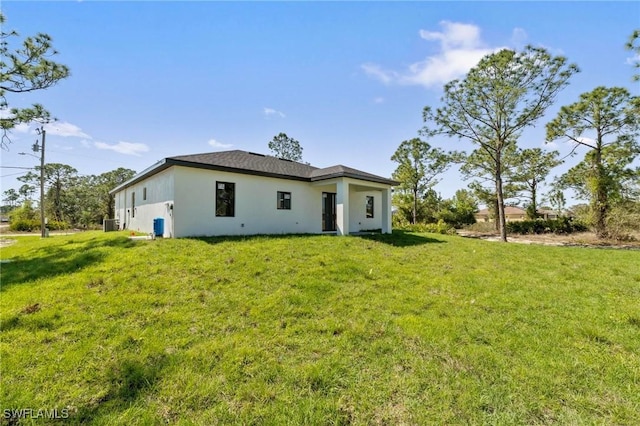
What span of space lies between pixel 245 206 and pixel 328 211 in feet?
15.7

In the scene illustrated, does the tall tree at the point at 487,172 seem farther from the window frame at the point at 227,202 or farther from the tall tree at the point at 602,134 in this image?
the window frame at the point at 227,202

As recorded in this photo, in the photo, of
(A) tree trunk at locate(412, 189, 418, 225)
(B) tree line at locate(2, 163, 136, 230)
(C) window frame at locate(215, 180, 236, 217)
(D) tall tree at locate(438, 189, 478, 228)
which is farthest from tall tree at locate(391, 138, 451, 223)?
(B) tree line at locate(2, 163, 136, 230)

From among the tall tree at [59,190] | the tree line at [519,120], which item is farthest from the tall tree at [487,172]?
the tall tree at [59,190]

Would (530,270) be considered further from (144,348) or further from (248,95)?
(248,95)

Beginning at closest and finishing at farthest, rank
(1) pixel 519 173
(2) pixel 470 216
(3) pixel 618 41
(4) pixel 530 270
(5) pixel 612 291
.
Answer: (5) pixel 612 291 → (4) pixel 530 270 → (3) pixel 618 41 → (1) pixel 519 173 → (2) pixel 470 216

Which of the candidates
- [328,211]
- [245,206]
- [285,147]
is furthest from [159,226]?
[285,147]

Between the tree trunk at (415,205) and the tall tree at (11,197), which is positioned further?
the tall tree at (11,197)

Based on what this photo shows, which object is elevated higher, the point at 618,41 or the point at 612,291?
the point at 618,41

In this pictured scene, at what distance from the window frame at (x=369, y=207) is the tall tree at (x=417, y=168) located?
8371 mm

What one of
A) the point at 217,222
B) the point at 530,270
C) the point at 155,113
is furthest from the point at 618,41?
the point at 155,113

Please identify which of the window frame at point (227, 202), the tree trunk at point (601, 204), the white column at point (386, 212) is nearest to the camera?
the window frame at point (227, 202)

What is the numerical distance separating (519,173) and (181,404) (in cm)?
2803

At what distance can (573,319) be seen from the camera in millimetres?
4488

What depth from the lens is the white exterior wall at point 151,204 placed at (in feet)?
31.9
